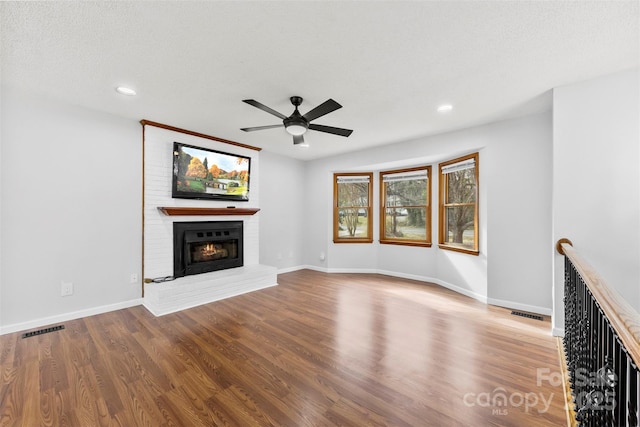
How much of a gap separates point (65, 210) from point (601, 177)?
18.9 feet

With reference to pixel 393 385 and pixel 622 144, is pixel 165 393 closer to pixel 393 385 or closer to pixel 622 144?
pixel 393 385

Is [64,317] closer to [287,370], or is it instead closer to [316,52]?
[287,370]

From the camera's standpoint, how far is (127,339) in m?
2.69

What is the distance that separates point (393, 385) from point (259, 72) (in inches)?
112

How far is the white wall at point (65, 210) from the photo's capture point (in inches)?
113

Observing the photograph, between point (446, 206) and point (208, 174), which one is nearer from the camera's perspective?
point (208, 174)

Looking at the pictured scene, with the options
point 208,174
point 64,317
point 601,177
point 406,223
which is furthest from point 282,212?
point 601,177

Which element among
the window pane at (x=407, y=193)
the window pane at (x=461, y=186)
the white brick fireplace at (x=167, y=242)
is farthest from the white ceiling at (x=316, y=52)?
the window pane at (x=407, y=193)

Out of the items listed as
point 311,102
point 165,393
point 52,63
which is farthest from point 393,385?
point 52,63

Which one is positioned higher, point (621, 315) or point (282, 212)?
point (282, 212)

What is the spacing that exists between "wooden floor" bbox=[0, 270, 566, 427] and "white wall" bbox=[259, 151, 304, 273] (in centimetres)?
225

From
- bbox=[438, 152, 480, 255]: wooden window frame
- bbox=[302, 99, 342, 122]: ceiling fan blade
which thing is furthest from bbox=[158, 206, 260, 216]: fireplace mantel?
bbox=[438, 152, 480, 255]: wooden window frame

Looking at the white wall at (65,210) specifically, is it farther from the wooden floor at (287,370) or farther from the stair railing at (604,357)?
the stair railing at (604,357)

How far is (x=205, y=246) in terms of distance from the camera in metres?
4.39
